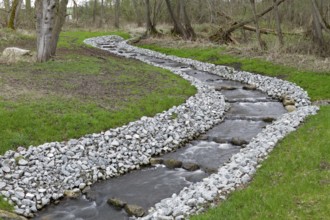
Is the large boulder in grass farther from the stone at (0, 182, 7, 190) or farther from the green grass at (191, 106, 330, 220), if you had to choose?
the green grass at (191, 106, 330, 220)

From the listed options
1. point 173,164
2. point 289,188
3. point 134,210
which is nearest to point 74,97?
point 173,164

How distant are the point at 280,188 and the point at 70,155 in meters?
5.98

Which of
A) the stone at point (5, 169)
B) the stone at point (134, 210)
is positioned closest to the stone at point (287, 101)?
the stone at point (134, 210)

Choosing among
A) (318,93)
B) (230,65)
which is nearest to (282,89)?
(318,93)

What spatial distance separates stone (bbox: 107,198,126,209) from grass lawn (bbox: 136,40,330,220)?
250 centimetres

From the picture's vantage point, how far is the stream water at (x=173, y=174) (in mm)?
9094

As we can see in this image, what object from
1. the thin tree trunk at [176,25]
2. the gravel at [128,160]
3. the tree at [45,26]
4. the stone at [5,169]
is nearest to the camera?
the gravel at [128,160]

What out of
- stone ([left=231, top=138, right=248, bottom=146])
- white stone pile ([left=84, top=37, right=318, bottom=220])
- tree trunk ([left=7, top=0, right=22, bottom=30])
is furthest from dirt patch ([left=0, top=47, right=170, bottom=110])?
tree trunk ([left=7, top=0, right=22, bottom=30])

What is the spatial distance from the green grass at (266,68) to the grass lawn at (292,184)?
488 centimetres

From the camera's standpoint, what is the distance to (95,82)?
18.0 metres

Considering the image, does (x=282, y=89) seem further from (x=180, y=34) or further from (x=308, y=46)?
(x=180, y=34)

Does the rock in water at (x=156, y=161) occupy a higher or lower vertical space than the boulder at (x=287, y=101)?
lower

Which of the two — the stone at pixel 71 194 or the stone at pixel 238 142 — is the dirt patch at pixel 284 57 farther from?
the stone at pixel 71 194

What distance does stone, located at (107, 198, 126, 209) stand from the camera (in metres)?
9.15
